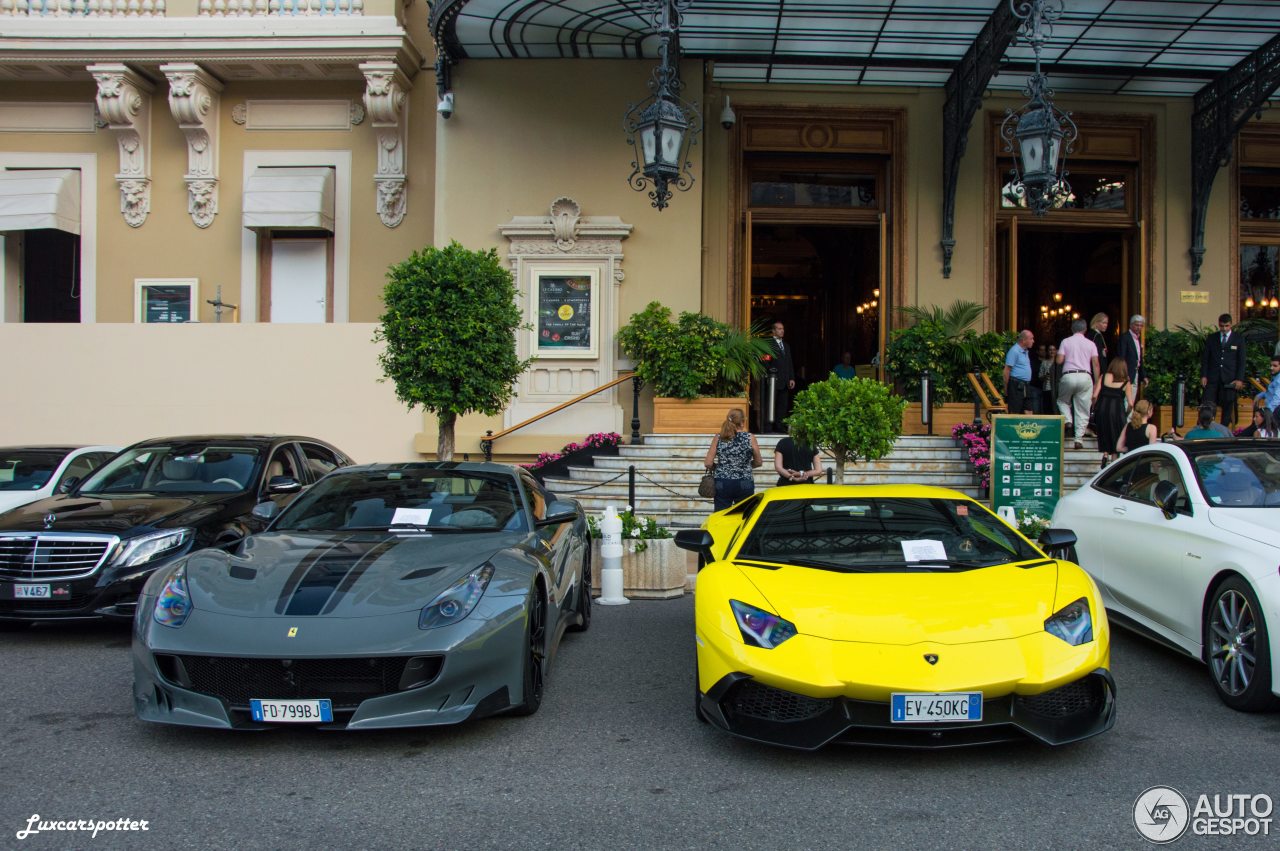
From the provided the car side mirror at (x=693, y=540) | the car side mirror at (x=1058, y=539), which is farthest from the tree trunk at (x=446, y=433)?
the car side mirror at (x=1058, y=539)

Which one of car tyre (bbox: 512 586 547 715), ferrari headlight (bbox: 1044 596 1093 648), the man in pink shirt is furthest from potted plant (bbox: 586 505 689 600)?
the man in pink shirt

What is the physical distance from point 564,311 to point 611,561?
23.9ft

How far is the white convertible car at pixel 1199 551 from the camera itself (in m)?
5.50

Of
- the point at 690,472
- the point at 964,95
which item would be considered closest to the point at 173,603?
the point at 690,472

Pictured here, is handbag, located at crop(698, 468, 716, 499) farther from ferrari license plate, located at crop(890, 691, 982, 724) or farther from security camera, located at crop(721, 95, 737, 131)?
security camera, located at crop(721, 95, 737, 131)

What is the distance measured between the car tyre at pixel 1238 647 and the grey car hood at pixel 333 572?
4101 millimetres

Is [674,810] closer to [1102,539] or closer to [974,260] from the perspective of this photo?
[1102,539]

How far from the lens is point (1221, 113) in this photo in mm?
15859

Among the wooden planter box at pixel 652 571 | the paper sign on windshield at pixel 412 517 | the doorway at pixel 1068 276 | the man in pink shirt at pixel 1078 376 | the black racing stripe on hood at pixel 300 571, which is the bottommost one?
the wooden planter box at pixel 652 571

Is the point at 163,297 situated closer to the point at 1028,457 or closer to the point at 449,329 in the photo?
the point at 449,329

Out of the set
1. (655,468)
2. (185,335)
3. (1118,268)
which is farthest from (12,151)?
(1118,268)

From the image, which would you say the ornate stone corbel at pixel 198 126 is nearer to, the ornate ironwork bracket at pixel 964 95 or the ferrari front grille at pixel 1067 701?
the ornate ironwork bracket at pixel 964 95

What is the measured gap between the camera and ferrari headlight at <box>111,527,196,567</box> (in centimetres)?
736

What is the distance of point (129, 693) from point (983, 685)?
15.9 feet
